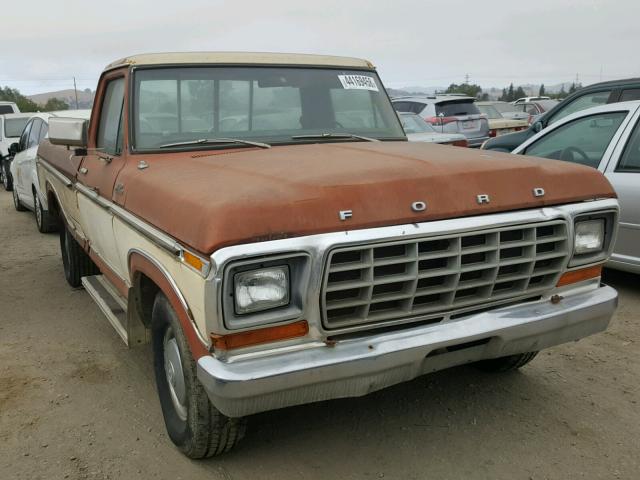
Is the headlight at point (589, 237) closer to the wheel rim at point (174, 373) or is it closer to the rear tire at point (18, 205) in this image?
the wheel rim at point (174, 373)

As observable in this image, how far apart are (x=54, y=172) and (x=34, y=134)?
501 centimetres

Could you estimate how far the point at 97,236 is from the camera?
4.28m

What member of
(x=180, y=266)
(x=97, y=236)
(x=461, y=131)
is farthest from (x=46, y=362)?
(x=461, y=131)

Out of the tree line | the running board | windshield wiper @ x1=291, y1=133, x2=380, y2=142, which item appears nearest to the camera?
the running board

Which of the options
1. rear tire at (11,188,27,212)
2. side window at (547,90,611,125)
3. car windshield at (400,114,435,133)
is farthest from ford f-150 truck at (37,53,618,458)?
rear tire at (11,188,27,212)

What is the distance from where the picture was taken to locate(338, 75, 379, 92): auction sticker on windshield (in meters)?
4.38

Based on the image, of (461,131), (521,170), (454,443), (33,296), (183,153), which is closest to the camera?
(521,170)

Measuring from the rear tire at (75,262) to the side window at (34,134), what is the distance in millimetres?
4681

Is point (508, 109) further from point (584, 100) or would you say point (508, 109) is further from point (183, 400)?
point (183, 400)

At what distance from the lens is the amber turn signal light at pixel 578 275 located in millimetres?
3088

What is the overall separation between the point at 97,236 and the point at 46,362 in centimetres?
94

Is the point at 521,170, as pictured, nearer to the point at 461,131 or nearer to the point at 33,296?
A: the point at 33,296

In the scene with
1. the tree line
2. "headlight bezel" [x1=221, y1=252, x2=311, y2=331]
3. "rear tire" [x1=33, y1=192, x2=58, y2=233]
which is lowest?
the tree line

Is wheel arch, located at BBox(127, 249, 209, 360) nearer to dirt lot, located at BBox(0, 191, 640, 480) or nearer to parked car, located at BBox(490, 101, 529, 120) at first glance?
dirt lot, located at BBox(0, 191, 640, 480)
